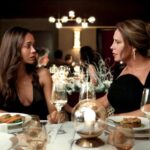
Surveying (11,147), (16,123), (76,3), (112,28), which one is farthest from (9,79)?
(112,28)

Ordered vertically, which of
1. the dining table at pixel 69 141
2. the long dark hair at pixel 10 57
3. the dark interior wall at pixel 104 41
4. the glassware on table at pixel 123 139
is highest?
the dark interior wall at pixel 104 41

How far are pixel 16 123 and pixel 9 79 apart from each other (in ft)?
2.44

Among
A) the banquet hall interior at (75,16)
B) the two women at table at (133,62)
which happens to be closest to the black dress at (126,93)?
the two women at table at (133,62)

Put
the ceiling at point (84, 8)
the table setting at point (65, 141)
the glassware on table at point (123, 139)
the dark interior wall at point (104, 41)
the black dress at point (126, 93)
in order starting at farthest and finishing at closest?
the dark interior wall at point (104, 41) → the ceiling at point (84, 8) → the black dress at point (126, 93) → the table setting at point (65, 141) → the glassware on table at point (123, 139)

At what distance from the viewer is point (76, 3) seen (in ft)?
31.4

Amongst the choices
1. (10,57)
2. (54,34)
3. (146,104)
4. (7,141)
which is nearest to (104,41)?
(54,34)

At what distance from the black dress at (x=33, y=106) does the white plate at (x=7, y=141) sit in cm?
77

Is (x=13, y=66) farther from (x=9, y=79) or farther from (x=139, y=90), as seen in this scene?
(x=139, y=90)

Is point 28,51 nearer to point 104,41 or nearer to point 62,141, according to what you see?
point 62,141

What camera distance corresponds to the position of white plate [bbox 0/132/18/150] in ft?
4.54

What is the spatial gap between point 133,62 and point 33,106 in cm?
74

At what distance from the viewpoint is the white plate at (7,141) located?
4.54 feet

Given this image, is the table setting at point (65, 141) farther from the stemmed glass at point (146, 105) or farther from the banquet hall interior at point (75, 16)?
the banquet hall interior at point (75, 16)

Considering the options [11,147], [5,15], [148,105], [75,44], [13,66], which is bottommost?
[11,147]
